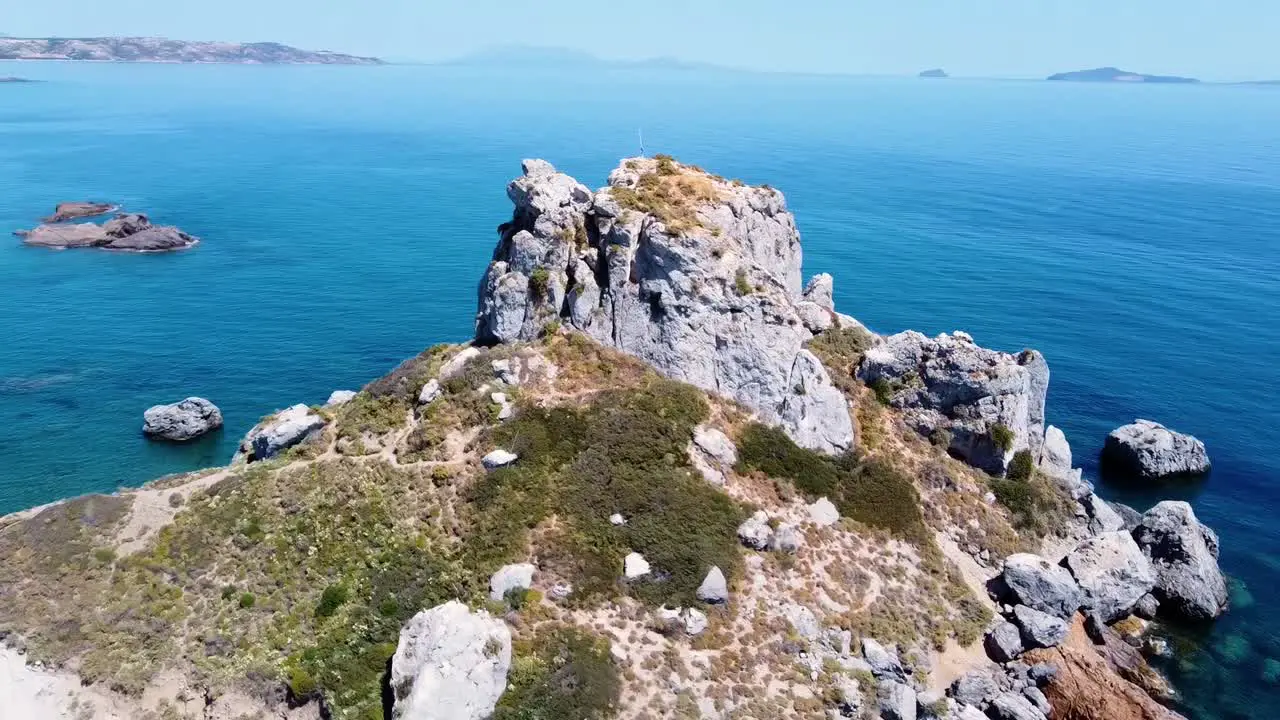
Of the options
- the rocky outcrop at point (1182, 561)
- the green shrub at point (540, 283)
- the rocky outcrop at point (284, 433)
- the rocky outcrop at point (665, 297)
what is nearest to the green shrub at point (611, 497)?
the rocky outcrop at point (665, 297)

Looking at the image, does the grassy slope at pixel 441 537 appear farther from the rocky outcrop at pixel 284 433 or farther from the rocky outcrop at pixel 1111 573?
the rocky outcrop at pixel 1111 573

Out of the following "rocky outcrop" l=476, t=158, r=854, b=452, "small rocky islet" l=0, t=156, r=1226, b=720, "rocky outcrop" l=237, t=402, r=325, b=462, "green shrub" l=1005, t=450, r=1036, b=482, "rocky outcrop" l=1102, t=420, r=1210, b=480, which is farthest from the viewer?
"rocky outcrop" l=1102, t=420, r=1210, b=480

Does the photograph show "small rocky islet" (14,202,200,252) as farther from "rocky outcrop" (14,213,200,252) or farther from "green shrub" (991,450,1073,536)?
"green shrub" (991,450,1073,536)

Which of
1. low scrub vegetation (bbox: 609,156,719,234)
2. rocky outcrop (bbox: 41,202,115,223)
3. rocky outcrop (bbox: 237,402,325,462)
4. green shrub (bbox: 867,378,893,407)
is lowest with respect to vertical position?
rocky outcrop (bbox: 237,402,325,462)

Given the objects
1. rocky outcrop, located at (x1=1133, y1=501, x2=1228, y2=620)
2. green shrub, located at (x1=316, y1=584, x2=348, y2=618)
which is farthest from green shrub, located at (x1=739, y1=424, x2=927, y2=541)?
green shrub, located at (x1=316, y1=584, x2=348, y2=618)

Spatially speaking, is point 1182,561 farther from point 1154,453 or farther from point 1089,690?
point 1154,453

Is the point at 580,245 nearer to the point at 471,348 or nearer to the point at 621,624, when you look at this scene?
the point at 471,348

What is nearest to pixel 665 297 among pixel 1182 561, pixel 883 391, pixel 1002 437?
pixel 883 391
